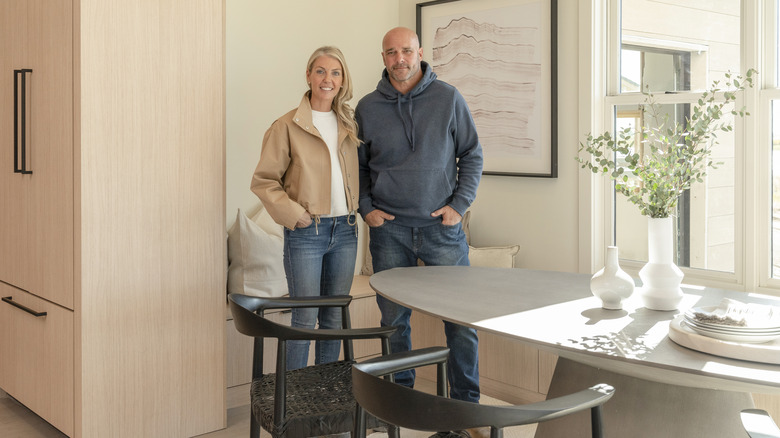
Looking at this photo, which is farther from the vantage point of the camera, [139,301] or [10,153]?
[10,153]

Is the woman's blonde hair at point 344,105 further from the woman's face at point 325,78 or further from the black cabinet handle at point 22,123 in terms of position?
the black cabinet handle at point 22,123

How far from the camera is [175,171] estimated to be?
3.07 meters

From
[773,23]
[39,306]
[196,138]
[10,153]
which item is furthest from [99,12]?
[773,23]

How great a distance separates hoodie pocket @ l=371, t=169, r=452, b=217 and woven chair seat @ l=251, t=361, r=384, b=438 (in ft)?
2.70

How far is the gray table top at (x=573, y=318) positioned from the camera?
5.13 feet

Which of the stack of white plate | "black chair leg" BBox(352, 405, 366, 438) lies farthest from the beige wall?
"black chair leg" BBox(352, 405, 366, 438)

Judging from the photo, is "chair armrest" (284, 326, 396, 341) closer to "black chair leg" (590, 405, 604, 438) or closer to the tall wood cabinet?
"black chair leg" (590, 405, 604, 438)

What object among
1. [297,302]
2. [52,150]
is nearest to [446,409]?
[297,302]

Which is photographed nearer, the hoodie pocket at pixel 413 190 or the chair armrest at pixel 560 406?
the chair armrest at pixel 560 406

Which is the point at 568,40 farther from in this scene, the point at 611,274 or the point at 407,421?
the point at 407,421

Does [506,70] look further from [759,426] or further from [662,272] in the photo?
[759,426]

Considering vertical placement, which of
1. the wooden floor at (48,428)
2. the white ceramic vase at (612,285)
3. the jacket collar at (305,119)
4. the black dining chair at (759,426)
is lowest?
the wooden floor at (48,428)

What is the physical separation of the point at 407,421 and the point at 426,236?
5.14 feet

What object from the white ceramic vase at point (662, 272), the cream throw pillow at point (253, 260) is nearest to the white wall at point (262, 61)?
the cream throw pillow at point (253, 260)
